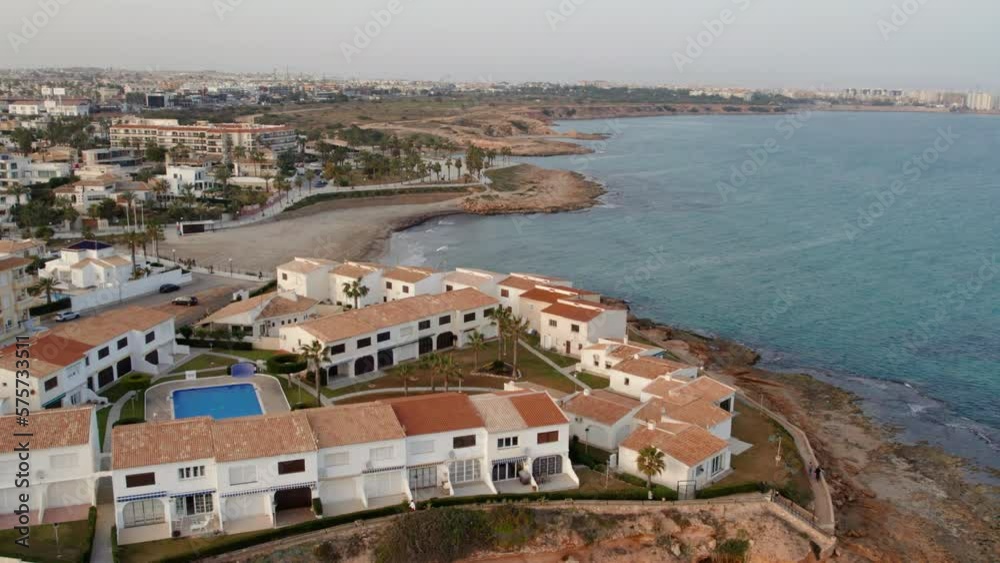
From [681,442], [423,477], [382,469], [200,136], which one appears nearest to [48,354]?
[382,469]

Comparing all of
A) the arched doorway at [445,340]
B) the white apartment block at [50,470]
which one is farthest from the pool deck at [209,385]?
the arched doorway at [445,340]

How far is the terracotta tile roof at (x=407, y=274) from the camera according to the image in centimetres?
5178

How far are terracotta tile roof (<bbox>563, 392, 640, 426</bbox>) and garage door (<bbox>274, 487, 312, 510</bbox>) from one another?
11.5 m

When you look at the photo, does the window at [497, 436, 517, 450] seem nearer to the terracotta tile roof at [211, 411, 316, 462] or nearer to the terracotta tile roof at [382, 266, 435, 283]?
the terracotta tile roof at [211, 411, 316, 462]

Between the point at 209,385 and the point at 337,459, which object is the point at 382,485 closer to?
the point at 337,459

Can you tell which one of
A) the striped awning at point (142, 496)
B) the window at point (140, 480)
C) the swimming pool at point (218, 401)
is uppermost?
the window at point (140, 480)

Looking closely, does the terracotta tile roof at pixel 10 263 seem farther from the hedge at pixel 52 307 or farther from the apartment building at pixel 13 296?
the hedge at pixel 52 307

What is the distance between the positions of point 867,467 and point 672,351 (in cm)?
1455

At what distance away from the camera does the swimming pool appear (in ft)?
116

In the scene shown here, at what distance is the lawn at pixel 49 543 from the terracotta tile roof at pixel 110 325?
12.3 m

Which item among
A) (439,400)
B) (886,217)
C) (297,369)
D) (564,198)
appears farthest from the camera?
(564,198)

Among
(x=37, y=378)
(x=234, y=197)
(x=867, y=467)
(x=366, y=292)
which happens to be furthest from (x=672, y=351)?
(x=234, y=197)

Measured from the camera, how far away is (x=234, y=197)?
3438 inches

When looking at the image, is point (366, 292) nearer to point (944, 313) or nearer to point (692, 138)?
point (944, 313)
